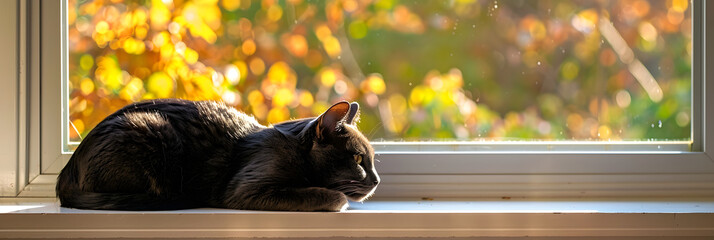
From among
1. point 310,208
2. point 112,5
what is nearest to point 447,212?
point 310,208

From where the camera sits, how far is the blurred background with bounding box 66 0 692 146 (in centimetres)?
175

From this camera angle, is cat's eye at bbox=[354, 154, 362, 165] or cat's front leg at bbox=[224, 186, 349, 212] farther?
cat's eye at bbox=[354, 154, 362, 165]

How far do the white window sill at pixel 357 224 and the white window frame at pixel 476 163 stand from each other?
0.29 metres

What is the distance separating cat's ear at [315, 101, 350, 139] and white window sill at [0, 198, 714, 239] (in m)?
0.19

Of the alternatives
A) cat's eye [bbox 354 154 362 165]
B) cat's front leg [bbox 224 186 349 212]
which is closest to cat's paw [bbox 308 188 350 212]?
cat's front leg [bbox 224 186 349 212]

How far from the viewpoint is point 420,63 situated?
176 centimetres

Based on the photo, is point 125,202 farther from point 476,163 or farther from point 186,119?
point 476,163

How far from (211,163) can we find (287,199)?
0.66 ft

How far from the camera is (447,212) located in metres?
1.38

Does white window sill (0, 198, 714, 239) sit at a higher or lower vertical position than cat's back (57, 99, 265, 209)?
lower

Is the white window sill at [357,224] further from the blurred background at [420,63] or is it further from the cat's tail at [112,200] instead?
the blurred background at [420,63]

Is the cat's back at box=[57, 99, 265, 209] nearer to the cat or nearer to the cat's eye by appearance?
the cat

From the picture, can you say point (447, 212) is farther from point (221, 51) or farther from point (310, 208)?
point (221, 51)

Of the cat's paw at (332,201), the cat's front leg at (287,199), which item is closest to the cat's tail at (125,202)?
the cat's front leg at (287,199)
